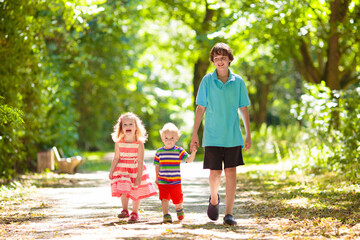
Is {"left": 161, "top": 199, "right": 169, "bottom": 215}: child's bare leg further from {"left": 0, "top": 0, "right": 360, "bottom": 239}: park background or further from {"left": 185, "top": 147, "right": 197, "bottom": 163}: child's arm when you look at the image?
{"left": 185, "top": 147, "right": 197, "bottom": 163}: child's arm

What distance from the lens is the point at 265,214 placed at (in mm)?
7285

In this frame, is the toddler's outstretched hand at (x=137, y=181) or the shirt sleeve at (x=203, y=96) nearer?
the shirt sleeve at (x=203, y=96)

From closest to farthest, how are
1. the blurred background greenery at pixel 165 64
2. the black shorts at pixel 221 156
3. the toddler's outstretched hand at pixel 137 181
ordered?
the black shorts at pixel 221 156 → the toddler's outstretched hand at pixel 137 181 → the blurred background greenery at pixel 165 64

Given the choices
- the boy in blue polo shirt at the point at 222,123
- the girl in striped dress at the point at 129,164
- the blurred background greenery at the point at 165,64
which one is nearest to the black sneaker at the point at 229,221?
the boy in blue polo shirt at the point at 222,123

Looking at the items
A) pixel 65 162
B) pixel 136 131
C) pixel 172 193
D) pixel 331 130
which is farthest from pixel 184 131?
pixel 172 193

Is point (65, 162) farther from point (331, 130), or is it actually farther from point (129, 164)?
point (129, 164)

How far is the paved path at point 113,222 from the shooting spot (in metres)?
5.74

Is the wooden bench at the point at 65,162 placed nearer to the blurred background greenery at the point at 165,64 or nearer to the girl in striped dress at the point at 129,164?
the blurred background greenery at the point at 165,64

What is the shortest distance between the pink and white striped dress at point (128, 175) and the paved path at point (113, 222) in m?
0.34

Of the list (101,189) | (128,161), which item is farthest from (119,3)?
(128,161)

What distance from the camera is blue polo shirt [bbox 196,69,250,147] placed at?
6496 mm

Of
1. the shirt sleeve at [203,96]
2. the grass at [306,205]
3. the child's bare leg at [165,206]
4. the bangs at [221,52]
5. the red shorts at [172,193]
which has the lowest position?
the grass at [306,205]

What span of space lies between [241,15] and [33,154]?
6418 mm

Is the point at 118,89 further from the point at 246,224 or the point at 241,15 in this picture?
the point at 246,224
